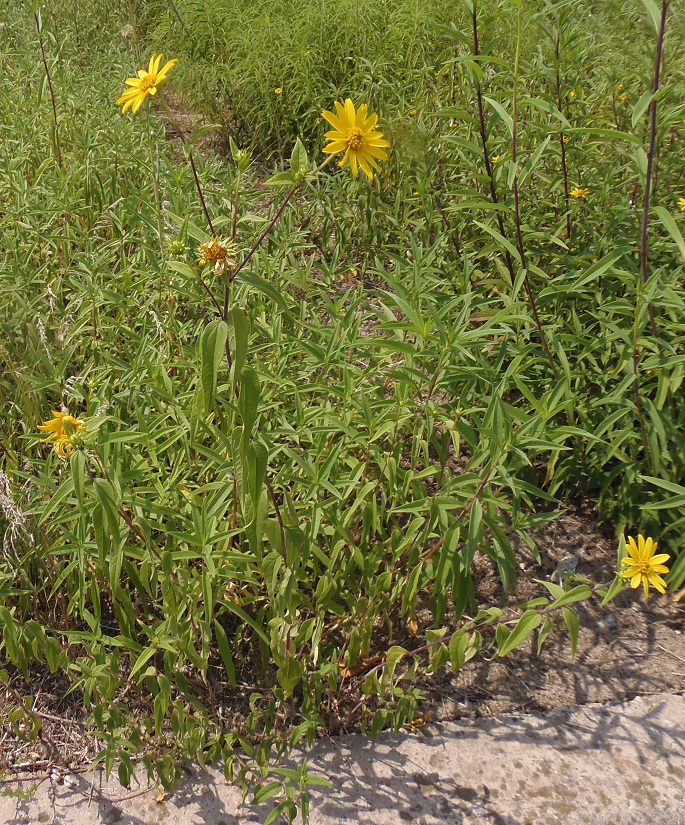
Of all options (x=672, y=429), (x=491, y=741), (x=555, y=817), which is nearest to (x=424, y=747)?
(x=491, y=741)

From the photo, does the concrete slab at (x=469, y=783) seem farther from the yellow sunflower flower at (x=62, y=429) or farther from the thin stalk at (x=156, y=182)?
the thin stalk at (x=156, y=182)

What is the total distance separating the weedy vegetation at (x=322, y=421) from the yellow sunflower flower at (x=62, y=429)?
0.01 meters

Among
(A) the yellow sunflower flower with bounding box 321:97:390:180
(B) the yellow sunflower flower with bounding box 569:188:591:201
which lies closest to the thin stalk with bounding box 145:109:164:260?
(A) the yellow sunflower flower with bounding box 321:97:390:180

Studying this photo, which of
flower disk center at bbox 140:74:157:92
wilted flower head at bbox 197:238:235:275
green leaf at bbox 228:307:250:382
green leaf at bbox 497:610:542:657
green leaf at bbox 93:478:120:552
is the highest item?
flower disk center at bbox 140:74:157:92

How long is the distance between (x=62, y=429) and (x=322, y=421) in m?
0.67

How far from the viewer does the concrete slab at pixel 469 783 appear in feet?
5.52

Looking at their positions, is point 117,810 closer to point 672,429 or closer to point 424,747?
point 424,747

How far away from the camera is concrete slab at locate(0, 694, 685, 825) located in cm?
168

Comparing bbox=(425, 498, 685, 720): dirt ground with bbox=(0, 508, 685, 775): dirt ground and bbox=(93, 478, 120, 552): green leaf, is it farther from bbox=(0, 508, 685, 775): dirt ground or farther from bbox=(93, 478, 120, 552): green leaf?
bbox=(93, 478, 120, 552): green leaf

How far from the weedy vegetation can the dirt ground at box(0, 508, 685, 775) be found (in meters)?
0.06

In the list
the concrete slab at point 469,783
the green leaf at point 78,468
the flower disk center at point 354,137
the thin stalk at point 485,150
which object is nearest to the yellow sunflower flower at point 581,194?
the thin stalk at point 485,150

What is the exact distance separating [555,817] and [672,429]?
971 millimetres

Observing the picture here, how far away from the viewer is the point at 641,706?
6.22 feet

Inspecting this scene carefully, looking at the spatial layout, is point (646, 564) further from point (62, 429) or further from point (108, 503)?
point (62, 429)
